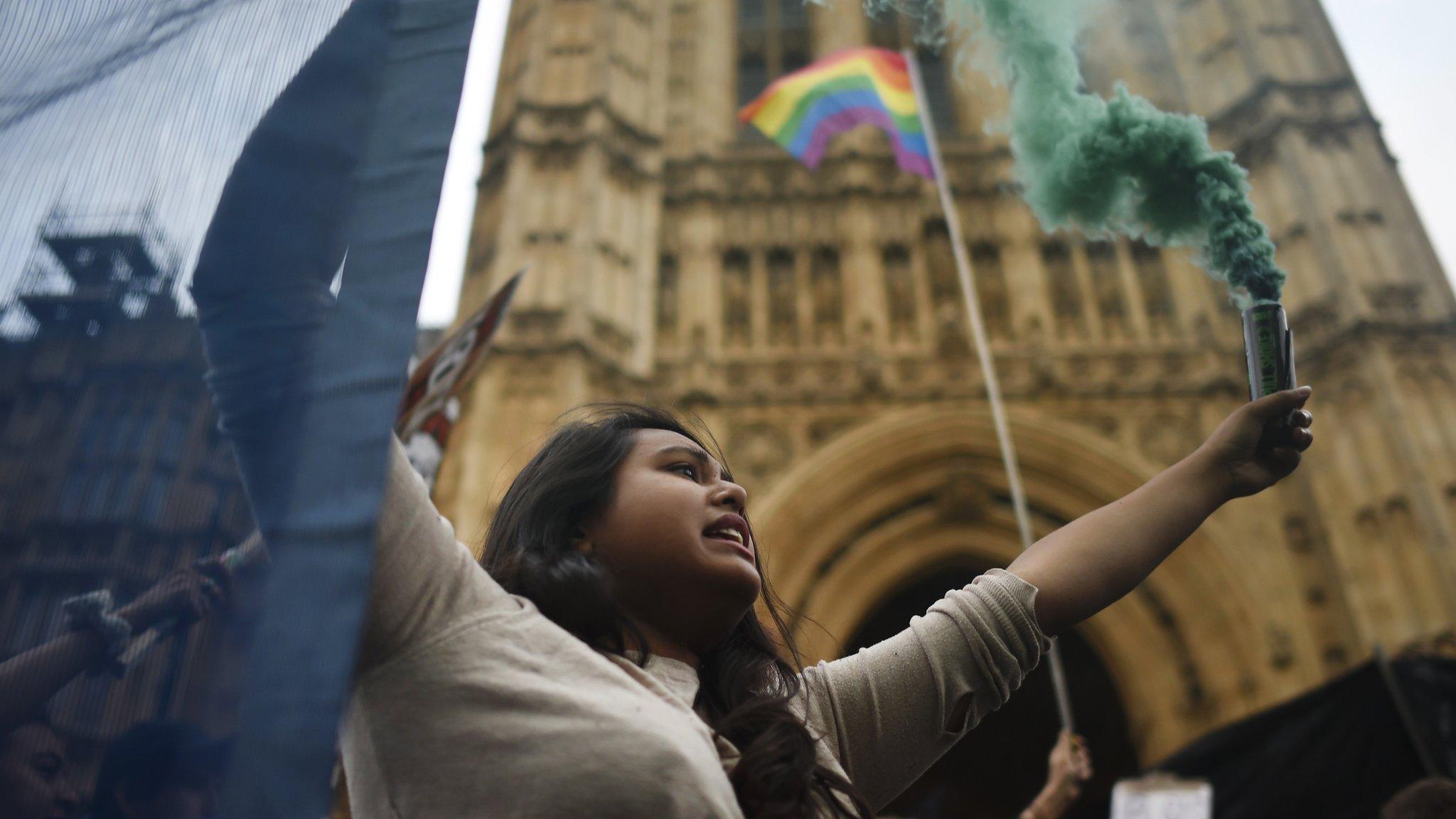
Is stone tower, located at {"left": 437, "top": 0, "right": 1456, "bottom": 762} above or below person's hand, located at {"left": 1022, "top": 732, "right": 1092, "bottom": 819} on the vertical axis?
above

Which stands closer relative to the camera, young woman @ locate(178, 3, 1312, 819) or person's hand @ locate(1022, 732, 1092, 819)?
young woman @ locate(178, 3, 1312, 819)

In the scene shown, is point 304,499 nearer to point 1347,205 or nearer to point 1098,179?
point 1098,179

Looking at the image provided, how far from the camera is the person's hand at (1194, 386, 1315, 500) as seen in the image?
1.28 metres

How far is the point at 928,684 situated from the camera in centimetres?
120

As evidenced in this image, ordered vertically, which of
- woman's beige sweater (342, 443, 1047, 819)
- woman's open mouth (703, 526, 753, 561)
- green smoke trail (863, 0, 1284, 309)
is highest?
green smoke trail (863, 0, 1284, 309)

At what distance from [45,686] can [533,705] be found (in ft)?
1.34

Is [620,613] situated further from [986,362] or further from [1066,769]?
[986,362]

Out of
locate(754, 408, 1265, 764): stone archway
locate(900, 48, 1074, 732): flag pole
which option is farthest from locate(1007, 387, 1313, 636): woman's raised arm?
locate(754, 408, 1265, 764): stone archway

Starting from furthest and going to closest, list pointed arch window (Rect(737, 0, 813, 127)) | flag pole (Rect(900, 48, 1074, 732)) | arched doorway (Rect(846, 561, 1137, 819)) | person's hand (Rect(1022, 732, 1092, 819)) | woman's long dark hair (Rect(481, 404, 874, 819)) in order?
pointed arch window (Rect(737, 0, 813, 127)) → arched doorway (Rect(846, 561, 1137, 819)) → flag pole (Rect(900, 48, 1074, 732)) → person's hand (Rect(1022, 732, 1092, 819)) → woman's long dark hair (Rect(481, 404, 874, 819))

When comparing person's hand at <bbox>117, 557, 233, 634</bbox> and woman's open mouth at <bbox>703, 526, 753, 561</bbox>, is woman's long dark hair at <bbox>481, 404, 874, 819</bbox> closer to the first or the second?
woman's open mouth at <bbox>703, 526, 753, 561</bbox>

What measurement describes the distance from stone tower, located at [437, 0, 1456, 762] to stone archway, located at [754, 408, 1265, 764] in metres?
0.03

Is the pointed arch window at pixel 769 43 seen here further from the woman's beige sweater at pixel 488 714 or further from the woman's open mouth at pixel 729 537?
the woman's beige sweater at pixel 488 714

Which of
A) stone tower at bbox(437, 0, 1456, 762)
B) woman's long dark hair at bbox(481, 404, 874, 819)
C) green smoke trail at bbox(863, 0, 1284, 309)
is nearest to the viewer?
woman's long dark hair at bbox(481, 404, 874, 819)

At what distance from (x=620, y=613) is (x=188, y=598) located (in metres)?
0.43
